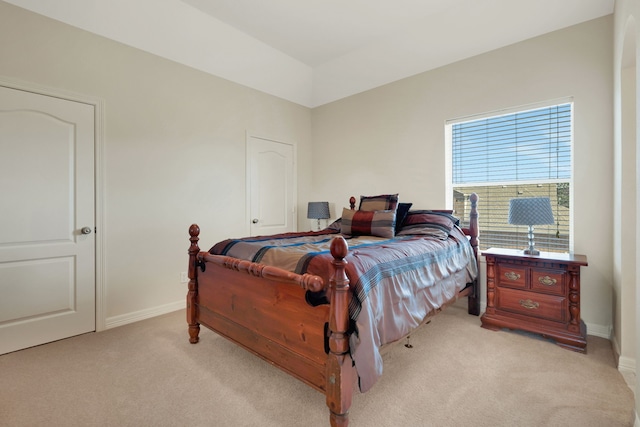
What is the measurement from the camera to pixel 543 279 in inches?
95.3

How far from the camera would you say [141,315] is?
296 cm

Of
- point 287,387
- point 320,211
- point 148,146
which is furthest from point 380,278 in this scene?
point 148,146

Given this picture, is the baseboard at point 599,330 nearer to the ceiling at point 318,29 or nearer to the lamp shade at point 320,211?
the ceiling at point 318,29

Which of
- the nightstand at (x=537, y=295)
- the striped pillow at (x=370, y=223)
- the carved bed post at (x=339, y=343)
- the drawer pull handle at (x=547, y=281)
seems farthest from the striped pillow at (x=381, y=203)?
the carved bed post at (x=339, y=343)

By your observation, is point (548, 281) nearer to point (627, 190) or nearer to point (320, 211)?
point (627, 190)

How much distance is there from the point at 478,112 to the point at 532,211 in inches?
49.6

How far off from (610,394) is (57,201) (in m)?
4.04

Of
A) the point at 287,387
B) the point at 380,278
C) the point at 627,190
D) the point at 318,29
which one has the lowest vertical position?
the point at 287,387

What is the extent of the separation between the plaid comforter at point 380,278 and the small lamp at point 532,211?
551 mm

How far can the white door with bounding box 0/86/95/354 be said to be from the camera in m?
2.30

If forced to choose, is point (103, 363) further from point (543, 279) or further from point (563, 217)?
point (563, 217)

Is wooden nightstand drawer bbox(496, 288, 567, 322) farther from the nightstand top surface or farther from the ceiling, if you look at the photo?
the ceiling

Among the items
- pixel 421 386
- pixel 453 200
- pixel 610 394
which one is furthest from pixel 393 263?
pixel 453 200

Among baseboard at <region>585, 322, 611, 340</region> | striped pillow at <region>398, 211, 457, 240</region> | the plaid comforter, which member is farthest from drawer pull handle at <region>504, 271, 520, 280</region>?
baseboard at <region>585, 322, 611, 340</region>
